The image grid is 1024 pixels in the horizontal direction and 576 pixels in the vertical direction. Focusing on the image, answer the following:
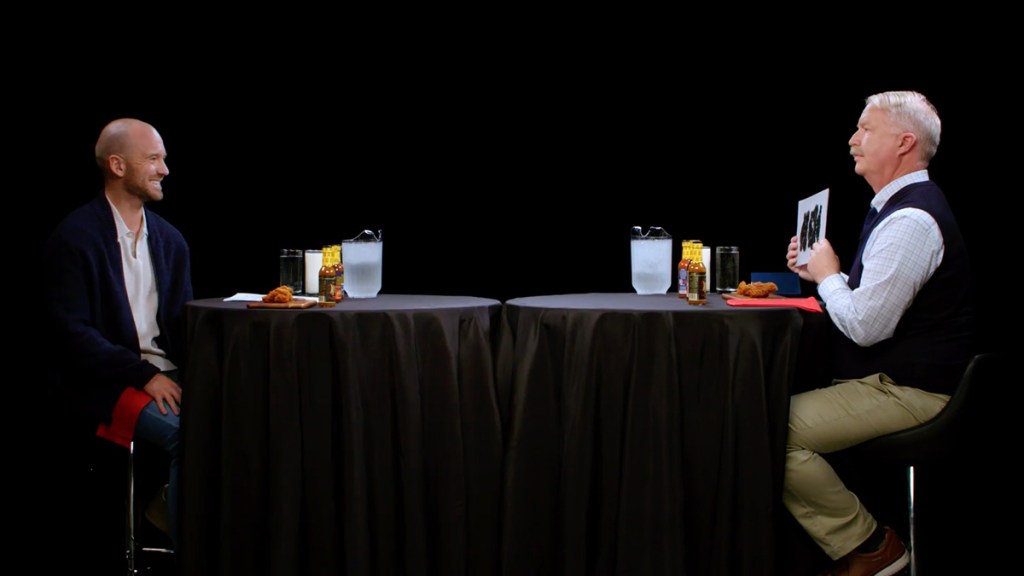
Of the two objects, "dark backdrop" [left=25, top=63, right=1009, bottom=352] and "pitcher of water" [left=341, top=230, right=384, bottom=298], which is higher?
"dark backdrop" [left=25, top=63, right=1009, bottom=352]

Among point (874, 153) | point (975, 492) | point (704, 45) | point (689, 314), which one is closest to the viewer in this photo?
point (689, 314)

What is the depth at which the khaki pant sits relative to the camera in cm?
235

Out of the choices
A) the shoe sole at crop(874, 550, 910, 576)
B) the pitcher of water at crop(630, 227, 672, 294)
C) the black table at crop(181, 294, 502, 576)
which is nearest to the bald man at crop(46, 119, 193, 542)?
the black table at crop(181, 294, 502, 576)

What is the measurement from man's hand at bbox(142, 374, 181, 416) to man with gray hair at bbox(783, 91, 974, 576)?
177 cm

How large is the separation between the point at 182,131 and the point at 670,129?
2012mm

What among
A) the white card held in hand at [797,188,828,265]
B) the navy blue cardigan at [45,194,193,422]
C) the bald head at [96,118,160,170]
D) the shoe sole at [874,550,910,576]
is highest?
the bald head at [96,118,160,170]

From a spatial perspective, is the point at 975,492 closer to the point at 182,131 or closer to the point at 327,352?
the point at 327,352

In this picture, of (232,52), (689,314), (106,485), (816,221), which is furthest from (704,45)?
(106,485)

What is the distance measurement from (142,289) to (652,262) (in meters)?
1.66

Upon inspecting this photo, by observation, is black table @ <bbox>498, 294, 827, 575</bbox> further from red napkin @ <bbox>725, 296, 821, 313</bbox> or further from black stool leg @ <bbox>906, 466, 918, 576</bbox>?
black stool leg @ <bbox>906, 466, 918, 576</bbox>

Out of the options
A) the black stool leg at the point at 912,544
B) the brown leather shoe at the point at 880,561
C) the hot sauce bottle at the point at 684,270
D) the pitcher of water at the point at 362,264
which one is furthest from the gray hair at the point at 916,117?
the pitcher of water at the point at 362,264

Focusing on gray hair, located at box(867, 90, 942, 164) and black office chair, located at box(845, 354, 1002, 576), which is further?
gray hair, located at box(867, 90, 942, 164)

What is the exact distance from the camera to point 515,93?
12.1ft

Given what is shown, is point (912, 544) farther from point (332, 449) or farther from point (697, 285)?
point (332, 449)
